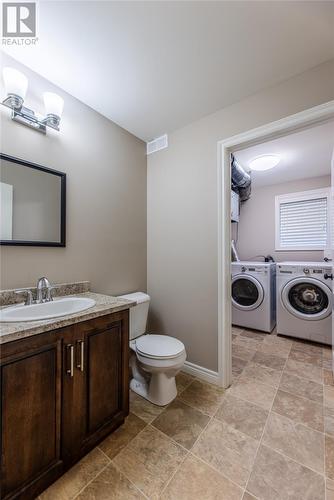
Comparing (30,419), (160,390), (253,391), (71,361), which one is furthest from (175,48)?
(253,391)

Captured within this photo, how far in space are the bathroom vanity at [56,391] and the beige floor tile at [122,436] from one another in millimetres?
44

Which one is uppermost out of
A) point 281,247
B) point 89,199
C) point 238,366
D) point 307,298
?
point 89,199

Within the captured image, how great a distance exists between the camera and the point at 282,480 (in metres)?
1.04

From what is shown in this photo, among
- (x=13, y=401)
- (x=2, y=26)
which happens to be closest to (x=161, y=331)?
(x=13, y=401)

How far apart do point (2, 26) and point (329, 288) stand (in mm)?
3594

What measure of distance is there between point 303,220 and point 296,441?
3053 millimetres

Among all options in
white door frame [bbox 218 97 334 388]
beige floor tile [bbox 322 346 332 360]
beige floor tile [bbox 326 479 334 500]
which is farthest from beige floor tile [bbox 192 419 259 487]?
beige floor tile [bbox 322 346 332 360]

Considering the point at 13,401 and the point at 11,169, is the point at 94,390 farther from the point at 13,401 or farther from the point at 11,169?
the point at 11,169

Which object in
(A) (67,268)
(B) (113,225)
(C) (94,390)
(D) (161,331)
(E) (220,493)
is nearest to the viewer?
(E) (220,493)

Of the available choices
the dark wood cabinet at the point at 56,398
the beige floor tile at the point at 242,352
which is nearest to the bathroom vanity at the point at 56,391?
the dark wood cabinet at the point at 56,398

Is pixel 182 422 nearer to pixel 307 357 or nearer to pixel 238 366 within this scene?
pixel 238 366

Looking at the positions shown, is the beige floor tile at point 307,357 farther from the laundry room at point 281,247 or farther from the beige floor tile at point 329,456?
the beige floor tile at point 329,456

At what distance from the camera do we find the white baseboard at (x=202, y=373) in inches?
71.3

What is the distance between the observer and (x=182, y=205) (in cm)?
204
